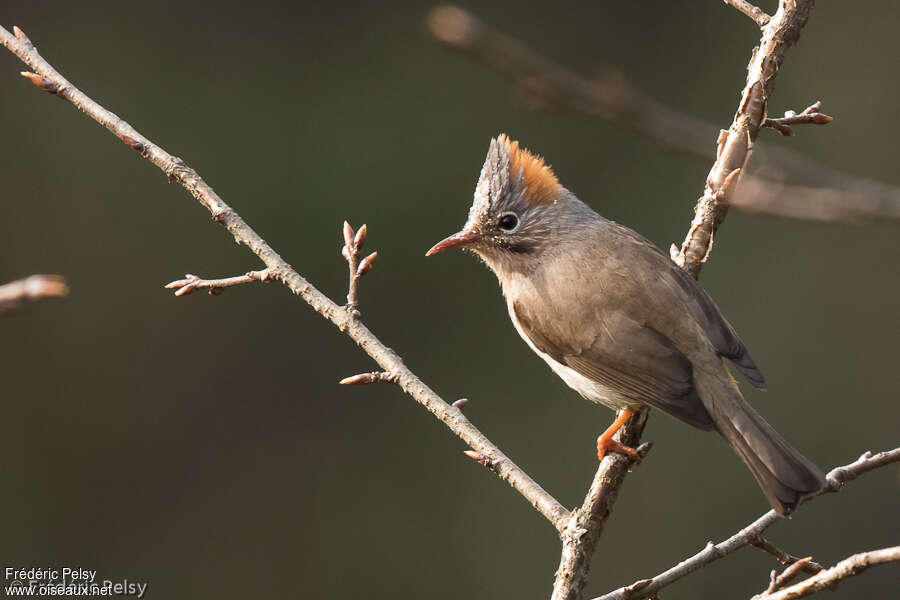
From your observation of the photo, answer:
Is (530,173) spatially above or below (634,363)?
above

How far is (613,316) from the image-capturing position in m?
4.09

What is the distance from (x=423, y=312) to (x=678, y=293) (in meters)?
4.80

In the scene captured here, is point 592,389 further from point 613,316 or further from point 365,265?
point 365,265

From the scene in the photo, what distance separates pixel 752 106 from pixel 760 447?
1.15 meters

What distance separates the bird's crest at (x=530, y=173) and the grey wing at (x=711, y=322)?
70 cm

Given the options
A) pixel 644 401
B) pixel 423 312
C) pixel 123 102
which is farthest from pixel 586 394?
pixel 123 102

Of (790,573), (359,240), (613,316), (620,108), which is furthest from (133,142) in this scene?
(790,573)

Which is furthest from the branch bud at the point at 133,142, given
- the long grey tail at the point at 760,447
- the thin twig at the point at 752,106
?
the long grey tail at the point at 760,447

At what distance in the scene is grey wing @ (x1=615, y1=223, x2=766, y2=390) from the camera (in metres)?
4.05

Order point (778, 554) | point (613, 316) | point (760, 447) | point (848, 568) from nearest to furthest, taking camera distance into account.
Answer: point (848, 568), point (778, 554), point (760, 447), point (613, 316)

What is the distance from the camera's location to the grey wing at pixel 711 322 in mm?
Answer: 4051

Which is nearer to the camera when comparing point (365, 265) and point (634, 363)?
point (365, 265)

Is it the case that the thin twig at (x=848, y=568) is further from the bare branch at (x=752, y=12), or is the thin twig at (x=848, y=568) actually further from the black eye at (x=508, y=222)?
the black eye at (x=508, y=222)

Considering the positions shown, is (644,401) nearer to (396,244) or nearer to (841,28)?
(396,244)
